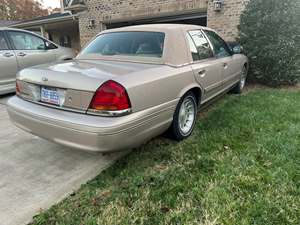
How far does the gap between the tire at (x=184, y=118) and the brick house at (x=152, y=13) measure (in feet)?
17.7

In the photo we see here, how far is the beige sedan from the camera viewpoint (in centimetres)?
237

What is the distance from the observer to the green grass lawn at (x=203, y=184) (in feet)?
6.77

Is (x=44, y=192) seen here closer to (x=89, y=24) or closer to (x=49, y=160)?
(x=49, y=160)

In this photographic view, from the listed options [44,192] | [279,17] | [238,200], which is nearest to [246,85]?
[279,17]

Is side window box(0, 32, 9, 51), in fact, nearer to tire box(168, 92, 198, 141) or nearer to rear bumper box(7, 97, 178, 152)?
rear bumper box(7, 97, 178, 152)

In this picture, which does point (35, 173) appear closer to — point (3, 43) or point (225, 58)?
point (225, 58)

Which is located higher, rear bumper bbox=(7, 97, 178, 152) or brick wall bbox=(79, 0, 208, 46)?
brick wall bbox=(79, 0, 208, 46)

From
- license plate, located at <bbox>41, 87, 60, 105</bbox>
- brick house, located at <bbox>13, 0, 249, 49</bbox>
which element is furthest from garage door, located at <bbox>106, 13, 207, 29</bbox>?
license plate, located at <bbox>41, 87, 60, 105</bbox>

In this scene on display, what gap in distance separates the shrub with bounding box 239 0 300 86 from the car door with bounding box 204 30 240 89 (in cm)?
160

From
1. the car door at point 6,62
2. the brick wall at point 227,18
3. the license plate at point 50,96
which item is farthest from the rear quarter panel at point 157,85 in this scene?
the brick wall at point 227,18

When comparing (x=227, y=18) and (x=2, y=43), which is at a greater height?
(x=227, y=18)

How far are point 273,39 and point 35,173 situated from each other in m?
5.94

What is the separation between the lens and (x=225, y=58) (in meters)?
4.52

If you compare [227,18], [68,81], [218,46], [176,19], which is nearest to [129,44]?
[68,81]
